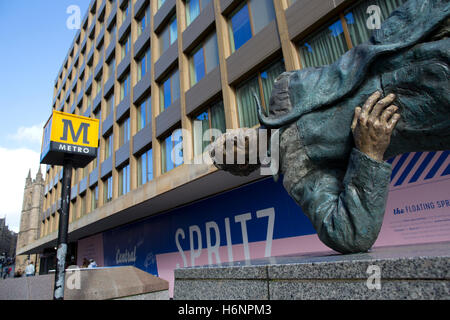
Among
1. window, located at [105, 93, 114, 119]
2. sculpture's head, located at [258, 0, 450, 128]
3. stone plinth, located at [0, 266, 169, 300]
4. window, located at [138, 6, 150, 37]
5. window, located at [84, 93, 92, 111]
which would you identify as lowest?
stone plinth, located at [0, 266, 169, 300]

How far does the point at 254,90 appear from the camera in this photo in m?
9.64

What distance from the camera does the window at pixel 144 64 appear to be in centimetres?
1662

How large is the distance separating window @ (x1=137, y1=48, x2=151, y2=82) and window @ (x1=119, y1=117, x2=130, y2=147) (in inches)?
110

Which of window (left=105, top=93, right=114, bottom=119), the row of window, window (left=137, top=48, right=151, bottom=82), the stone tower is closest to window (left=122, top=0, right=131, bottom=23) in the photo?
window (left=137, top=48, right=151, bottom=82)

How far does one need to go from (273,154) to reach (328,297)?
1.33m

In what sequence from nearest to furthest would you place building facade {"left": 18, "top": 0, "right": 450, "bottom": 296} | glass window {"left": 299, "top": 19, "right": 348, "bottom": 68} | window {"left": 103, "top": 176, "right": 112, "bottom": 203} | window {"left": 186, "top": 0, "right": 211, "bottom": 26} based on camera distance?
glass window {"left": 299, "top": 19, "right": 348, "bottom": 68}
building facade {"left": 18, "top": 0, "right": 450, "bottom": 296}
window {"left": 186, "top": 0, "right": 211, "bottom": 26}
window {"left": 103, "top": 176, "right": 112, "bottom": 203}

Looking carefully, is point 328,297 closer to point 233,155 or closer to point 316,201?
point 316,201

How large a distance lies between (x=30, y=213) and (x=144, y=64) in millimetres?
54031

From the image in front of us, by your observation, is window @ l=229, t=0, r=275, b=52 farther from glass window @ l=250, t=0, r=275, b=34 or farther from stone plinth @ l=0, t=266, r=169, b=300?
stone plinth @ l=0, t=266, r=169, b=300

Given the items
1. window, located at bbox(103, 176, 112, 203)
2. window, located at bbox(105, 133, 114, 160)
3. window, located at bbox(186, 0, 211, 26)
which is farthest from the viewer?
window, located at bbox(105, 133, 114, 160)

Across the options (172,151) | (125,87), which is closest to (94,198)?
(125,87)

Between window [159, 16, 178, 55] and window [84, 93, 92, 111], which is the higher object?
window [84, 93, 92, 111]

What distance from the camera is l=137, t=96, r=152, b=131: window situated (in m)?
15.7

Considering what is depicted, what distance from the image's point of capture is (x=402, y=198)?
19.4ft
